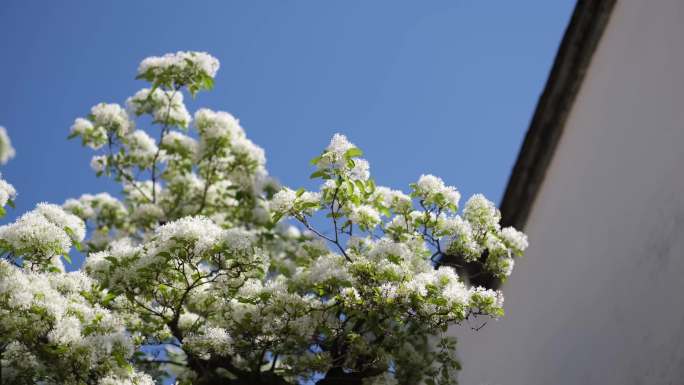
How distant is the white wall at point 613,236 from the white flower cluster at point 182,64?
12.1 feet

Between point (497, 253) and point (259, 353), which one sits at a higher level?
point (497, 253)

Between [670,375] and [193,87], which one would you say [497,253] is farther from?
[193,87]

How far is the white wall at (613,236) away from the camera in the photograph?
215 inches

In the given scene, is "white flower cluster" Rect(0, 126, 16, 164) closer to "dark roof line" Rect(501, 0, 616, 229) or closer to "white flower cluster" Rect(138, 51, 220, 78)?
"white flower cluster" Rect(138, 51, 220, 78)

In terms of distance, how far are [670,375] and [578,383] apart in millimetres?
1163

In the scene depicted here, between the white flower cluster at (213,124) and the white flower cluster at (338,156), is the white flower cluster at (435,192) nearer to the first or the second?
the white flower cluster at (338,156)

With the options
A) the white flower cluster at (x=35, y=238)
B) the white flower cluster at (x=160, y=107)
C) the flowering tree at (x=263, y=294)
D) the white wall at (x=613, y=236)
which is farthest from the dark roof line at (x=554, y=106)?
the white flower cluster at (x=35, y=238)

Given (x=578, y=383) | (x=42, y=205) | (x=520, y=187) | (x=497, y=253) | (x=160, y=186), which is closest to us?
(x=42, y=205)

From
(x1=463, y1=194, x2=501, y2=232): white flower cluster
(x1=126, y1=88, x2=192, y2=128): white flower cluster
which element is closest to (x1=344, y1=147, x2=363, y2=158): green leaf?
(x1=463, y1=194, x2=501, y2=232): white flower cluster

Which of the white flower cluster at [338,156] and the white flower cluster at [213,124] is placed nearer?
the white flower cluster at [338,156]

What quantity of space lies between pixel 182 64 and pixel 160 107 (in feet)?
3.57

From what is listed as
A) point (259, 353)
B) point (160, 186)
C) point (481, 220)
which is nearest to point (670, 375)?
point (481, 220)

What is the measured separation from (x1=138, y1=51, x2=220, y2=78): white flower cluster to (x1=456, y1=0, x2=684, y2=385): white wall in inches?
145

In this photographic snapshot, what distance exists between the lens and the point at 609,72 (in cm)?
707
